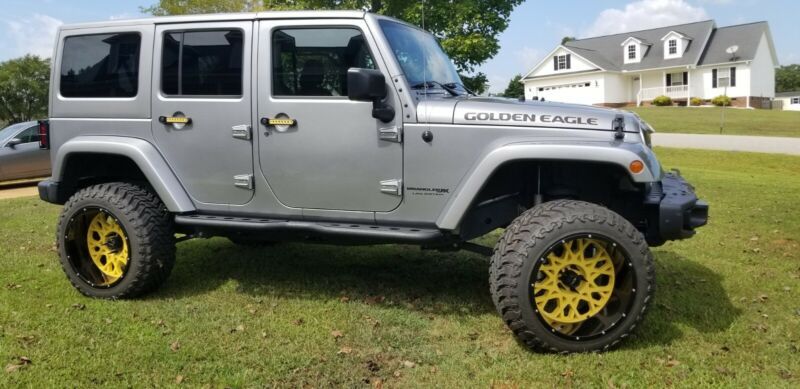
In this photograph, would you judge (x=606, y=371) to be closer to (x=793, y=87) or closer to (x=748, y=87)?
(x=748, y=87)

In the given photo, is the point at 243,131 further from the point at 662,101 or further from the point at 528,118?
the point at 662,101

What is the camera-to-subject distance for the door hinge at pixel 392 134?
12.8 ft

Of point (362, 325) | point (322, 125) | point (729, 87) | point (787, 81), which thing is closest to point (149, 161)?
point (322, 125)

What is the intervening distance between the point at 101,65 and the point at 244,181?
1485 mm

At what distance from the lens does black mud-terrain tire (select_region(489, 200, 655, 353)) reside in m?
3.60

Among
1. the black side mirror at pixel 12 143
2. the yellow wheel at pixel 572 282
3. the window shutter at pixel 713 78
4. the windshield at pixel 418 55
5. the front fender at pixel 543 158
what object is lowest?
the yellow wheel at pixel 572 282

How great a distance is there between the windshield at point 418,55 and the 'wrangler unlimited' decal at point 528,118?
0.54 metres

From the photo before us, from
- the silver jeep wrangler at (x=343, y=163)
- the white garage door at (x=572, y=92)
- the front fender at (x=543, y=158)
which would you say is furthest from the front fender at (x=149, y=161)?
the white garage door at (x=572, y=92)

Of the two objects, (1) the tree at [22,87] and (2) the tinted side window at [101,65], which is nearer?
(2) the tinted side window at [101,65]

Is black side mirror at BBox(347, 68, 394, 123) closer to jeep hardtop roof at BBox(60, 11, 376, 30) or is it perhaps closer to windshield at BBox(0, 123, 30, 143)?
jeep hardtop roof at BBox(60, 11, 376, 30)

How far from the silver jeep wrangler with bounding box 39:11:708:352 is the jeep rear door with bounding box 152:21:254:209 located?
1 cm

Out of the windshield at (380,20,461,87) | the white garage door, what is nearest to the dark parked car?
the windshield at (380,20,461,87)

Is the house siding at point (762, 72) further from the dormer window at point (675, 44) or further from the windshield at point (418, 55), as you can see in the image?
the windshield at point (418, 55)

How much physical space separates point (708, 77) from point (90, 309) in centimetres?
4719
